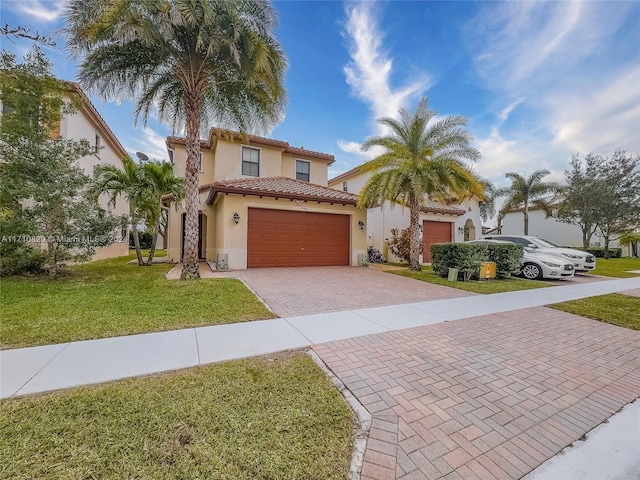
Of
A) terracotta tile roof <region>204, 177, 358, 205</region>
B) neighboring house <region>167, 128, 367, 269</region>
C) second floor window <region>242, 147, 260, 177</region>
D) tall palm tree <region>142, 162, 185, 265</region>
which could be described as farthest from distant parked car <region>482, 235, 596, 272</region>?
tall palm tree <region>142, 162, 185, 265</region>

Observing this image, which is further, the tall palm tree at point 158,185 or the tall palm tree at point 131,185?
the tall palm tree at point 158,185

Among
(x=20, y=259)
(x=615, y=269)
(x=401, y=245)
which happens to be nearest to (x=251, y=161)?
(x=401, y=245)

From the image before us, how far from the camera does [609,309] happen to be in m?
7.16

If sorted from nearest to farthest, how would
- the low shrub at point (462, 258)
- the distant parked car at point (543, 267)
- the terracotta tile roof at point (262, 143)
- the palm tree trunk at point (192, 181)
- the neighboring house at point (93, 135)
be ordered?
the palm tree trunk at point (192, 181)
the low shrub at point (462, 258)
the neighboring house at point (93, 135)
the distant parked car at point (543, 267)
the terracotta tile roof at point (262, 143)

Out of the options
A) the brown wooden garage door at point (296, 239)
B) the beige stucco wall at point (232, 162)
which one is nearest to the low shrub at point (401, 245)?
the brown wooden garage door at point (296, 239)

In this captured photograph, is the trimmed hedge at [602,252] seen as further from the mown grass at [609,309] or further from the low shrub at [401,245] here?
the mown grass at [609,309]

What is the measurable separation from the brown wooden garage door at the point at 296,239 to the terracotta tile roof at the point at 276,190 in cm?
90

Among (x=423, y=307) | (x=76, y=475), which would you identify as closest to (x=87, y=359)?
(x=76, y=475)

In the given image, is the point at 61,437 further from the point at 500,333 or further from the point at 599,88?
the point at 599,88

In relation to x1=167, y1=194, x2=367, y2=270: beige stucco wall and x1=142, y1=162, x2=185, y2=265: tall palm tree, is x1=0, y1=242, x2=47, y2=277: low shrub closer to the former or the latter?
x1=142, y1=162, x2=185, y2=265: tall palm tree

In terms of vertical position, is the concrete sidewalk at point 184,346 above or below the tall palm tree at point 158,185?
below

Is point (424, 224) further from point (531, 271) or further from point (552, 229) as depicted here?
point (552, 229)

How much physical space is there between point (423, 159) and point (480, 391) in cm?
1168

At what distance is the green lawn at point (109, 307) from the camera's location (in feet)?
15.5
